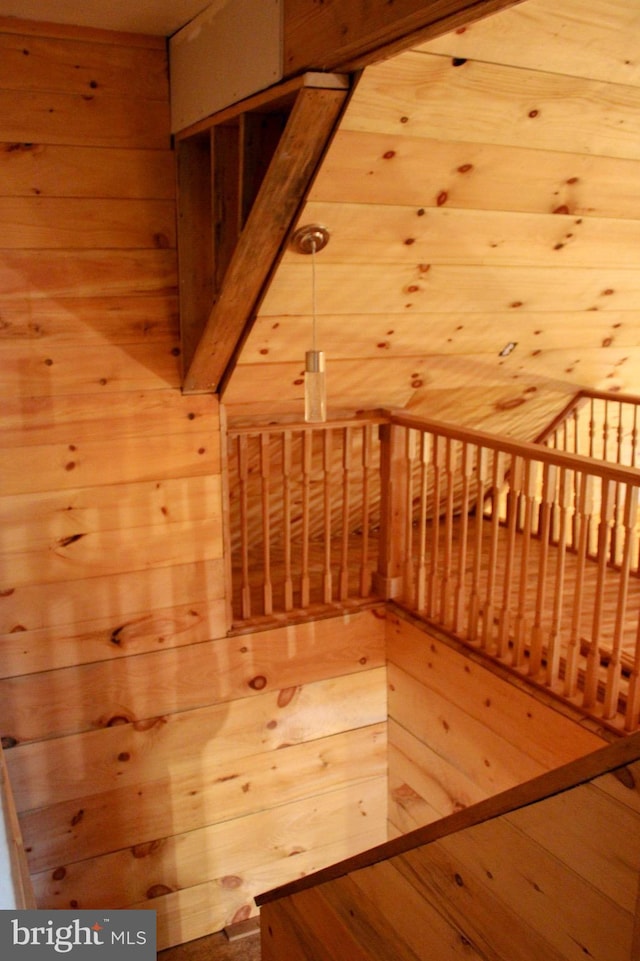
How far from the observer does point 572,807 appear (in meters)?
1.20

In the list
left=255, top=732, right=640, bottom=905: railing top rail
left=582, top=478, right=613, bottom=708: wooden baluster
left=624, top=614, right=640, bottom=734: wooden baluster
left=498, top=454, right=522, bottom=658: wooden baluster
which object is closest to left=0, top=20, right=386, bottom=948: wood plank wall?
left=498, top=454, right=522, bottom=658: wooden baluster

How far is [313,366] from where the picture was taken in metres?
2.33

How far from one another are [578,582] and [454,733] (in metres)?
0.93

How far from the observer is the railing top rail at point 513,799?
45.9 inches

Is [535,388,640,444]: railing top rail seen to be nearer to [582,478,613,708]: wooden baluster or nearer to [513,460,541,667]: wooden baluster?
[513,460,541,667]: wooden baluster

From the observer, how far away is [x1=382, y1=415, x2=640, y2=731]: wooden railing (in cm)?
251

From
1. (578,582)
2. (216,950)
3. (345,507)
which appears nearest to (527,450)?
(578,582)

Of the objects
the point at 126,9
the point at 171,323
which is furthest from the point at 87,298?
the point at 126,9

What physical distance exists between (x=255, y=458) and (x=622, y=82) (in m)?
2.00

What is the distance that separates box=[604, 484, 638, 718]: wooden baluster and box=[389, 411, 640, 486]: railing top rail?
51 millimetres

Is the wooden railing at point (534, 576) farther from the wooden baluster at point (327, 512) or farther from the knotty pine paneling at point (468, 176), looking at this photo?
the knotty pine paneling at point (468, 176)

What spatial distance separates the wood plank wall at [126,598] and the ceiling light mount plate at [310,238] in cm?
55

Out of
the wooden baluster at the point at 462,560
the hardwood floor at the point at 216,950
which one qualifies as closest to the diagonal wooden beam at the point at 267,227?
the wooden baluster at the point at 462,560

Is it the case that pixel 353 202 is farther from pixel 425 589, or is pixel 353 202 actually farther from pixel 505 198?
pixel 425 589
